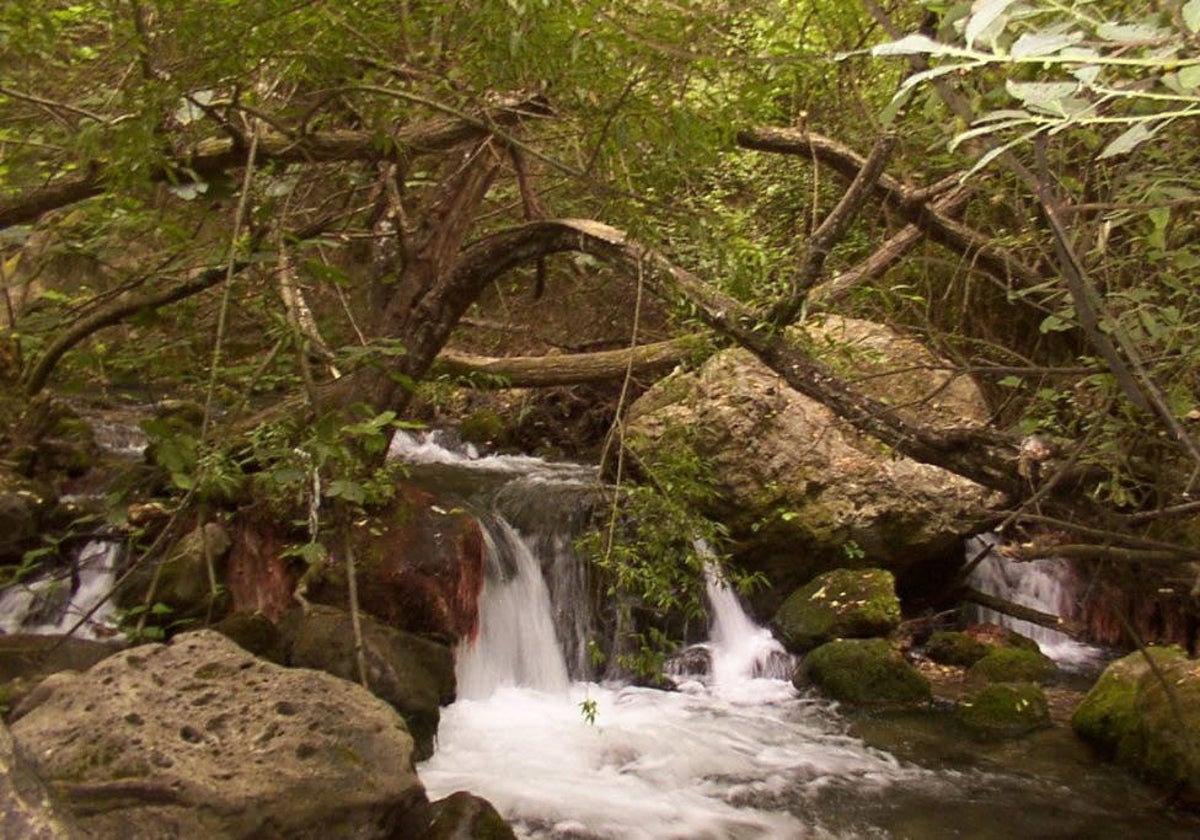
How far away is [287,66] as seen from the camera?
3.36m

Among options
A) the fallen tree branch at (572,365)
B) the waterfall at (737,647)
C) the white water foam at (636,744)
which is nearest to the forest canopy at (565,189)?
the white water foam at (636,744)

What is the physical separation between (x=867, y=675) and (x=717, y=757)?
1323 millimetres

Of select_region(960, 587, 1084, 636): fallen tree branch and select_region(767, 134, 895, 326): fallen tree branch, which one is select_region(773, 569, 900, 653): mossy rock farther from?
select_region(767, 134, 895, 326): fallen tree branch

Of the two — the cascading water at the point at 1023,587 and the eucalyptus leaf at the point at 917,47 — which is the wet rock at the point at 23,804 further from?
the cascading water at the point at 1023,587

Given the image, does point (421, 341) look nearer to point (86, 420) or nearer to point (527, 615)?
point (527, 615)

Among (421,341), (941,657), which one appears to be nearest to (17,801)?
(421,341)

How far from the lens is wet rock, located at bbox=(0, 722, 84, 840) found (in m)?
1.83

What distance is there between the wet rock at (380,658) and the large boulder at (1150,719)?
11.1 feet

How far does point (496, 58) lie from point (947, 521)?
5.46 m

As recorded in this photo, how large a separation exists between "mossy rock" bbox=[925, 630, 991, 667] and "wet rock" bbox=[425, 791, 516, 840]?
4103 mm

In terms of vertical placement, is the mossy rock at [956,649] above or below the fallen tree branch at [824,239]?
below

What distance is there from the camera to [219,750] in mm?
3320

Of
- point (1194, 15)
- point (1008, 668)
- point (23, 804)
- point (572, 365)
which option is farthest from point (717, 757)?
point (1194, 15)

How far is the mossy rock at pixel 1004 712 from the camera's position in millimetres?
5922
